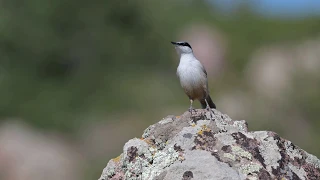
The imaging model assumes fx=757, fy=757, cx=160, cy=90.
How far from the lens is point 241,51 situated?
27438mm

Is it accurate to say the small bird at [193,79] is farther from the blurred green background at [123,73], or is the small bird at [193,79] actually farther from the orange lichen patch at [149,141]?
the blurred green background at [123,73]

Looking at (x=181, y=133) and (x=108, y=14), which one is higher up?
(x=108, y=14)

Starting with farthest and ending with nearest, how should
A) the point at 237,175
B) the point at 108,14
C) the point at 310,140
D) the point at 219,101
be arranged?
the point at 108,14 < the point at 219,101 < the point at 310,140 < the point at 237,175

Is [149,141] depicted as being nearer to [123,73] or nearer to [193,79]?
[193,79]

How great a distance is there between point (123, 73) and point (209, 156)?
860 inches

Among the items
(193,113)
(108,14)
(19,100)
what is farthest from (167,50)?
(193,113)

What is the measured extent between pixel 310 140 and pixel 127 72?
28.3ft

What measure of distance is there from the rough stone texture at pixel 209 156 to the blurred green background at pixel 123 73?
13909 millimetres

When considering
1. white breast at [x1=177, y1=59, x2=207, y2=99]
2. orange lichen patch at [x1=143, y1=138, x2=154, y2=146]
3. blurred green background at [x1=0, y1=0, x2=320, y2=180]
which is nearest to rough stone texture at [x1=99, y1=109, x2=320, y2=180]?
orange lichen patch at [x1=143, y1=138, x2=154, y2=146]

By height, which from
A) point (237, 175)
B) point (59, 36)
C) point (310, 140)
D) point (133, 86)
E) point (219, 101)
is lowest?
point (237, 175)

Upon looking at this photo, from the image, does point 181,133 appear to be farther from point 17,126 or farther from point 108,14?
point 108,14

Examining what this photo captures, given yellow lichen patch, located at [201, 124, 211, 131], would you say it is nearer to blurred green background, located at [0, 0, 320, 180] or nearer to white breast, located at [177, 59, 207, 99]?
white breast, located at [177, 59, 207, 99]

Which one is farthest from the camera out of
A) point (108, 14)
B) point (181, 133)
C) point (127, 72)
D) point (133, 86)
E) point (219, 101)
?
point (108, 14)

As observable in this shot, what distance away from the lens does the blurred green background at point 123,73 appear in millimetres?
22641
